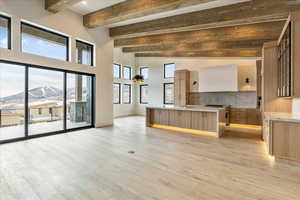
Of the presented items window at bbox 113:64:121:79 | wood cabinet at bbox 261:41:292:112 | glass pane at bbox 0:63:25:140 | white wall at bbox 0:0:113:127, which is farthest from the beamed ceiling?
window at bbox 113:64:121:79

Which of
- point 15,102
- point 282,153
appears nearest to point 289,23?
point 282,153

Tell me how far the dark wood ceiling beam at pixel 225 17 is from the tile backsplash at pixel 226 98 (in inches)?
144

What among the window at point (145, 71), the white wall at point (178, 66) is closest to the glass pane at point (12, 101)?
the white wall at point (178, 66)

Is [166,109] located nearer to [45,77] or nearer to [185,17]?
[185,17]

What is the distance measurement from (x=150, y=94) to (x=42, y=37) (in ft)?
21.4

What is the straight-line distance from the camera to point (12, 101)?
14.0 feet

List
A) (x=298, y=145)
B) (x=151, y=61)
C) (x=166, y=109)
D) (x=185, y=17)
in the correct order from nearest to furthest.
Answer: (x=298, y=145), (x=185, y=17), (x=166, y=109), (x=151, y=61)

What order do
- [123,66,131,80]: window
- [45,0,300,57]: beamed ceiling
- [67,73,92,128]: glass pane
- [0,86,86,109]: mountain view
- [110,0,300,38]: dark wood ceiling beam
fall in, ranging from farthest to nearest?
[123,66,131,80]: window < [67,73,92,128]: glass pane < [0,86,86,109]: mountain view < [45,0,300,57]: beamed ceiling < [110,0,300,38]: dark wood ceiling beam

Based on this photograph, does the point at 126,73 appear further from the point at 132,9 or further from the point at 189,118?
the point at 132,9

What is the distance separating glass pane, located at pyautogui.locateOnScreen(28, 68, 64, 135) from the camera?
4.62 meters

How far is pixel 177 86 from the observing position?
27.7ft

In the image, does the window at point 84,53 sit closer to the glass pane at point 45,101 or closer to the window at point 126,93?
the glass pane at point 45,101

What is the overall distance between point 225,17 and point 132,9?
2.41m

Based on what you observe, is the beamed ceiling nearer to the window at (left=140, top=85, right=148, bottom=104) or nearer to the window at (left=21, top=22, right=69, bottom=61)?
the window at (left=21, top=22, right=69, bottom=61)
